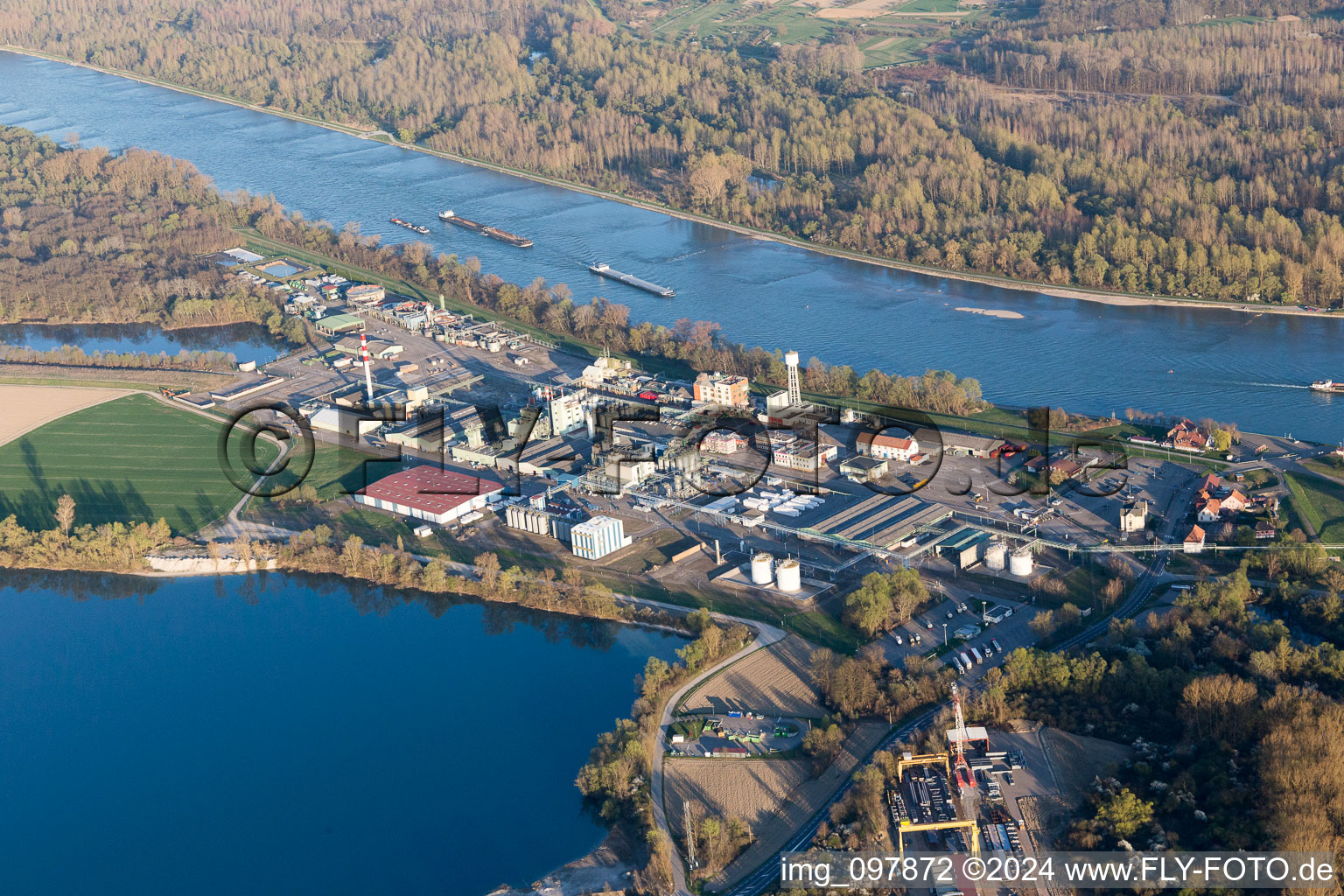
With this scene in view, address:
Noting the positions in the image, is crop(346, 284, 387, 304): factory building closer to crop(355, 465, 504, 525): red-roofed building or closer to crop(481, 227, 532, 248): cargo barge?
crop(481, 227, 532, 248): cargo barge

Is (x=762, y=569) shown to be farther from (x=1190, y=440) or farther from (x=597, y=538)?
(x=1190, y=440)

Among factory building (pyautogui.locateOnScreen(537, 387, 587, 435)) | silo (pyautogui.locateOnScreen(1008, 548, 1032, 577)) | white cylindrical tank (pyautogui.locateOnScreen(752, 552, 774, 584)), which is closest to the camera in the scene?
silo (pyautogui.locateOnScreen(1008, 548, 1032, 577))

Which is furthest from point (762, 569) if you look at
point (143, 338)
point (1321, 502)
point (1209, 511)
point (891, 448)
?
point (143, 338)

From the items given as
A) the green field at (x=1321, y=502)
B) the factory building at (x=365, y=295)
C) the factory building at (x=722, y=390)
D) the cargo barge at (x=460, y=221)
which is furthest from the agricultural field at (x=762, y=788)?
the cargo barge at (x=460, y=221)

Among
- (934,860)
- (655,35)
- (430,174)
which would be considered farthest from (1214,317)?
(655,35)

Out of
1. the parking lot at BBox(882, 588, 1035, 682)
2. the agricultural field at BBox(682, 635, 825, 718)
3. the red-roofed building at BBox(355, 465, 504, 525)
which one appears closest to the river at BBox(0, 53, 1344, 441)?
the parking lot at BBox(882, 588, 1035, 682)

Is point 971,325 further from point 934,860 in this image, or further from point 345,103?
point 345,103

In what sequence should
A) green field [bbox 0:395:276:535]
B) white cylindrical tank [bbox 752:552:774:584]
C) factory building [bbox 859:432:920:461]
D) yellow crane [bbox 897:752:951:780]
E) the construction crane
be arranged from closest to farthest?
the construction crane, yellow crane [bbox 897:752:951:780], white cylindrical tank [bbox 752:552:774:584], factory building [bbox 859:432:920:461], green field [bbox 0:395:276:535]
